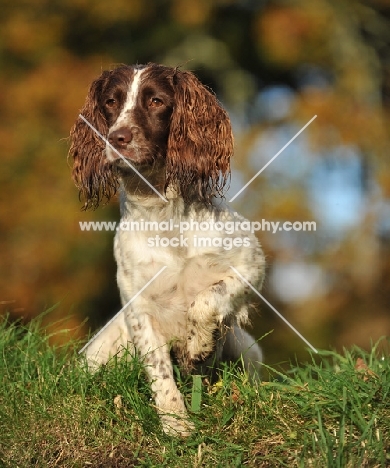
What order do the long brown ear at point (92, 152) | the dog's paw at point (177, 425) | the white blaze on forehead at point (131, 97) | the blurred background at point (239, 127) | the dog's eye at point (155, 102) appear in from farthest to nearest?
the blurred background at point (239, 127) → the long brown ear at point (92, 152) → the dog's eye at point (155, 102) → the white blaze on forehead at point (131, 97) → the dog's paw at point (177, 425)

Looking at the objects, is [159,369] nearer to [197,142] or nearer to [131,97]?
[197,142]

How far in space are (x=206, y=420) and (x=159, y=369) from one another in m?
0.52

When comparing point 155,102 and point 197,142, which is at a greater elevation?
point 155,102

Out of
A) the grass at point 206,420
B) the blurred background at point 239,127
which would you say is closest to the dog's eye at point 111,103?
the grass at point 206,420

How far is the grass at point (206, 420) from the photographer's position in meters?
2.92

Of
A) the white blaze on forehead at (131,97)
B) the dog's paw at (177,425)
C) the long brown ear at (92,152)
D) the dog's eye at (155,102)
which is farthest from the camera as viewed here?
the long brown ear at (92,152)

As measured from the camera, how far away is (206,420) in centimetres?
333

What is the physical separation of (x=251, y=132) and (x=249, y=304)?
19.4ft

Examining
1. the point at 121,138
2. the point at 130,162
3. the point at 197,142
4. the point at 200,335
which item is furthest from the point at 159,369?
the point at 197,142

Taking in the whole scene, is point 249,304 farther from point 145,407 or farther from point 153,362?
point 145,407

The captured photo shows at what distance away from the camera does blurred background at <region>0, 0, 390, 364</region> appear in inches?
364

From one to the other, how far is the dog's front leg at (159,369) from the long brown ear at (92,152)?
2.46 feet

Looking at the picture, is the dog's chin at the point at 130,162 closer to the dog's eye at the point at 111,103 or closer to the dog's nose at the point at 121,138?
the dog's nose at the point at 121,138

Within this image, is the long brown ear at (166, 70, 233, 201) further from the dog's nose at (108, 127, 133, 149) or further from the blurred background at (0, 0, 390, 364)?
the blurred background at (0, 0, 390, 364)
